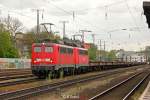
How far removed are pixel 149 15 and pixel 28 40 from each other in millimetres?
93579

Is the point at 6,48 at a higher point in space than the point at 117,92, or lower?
higher

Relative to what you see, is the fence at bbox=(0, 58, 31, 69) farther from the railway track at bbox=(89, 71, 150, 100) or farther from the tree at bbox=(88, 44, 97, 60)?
the tree at bbox=(88, 44, 97, 60)

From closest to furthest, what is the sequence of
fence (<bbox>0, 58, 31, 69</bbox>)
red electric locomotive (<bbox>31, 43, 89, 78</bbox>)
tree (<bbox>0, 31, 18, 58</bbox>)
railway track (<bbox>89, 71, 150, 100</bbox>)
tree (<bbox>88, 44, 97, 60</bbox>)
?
railway track (<bbox>89, 71, 150, 100</bbox>), red electric locomotive (<bbox>31, 43, 89, 78</bbox>), fence (<bbox>0, 58, 31, 69</bbox>), tree (<bbox>0, 31, 18, 58</bbox>), tree (<bbox>88, 44, 97, 60</bbox>)

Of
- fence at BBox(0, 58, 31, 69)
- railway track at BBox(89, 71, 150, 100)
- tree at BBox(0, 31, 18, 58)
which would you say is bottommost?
railway track at BBox(89, 71, 150, 100)

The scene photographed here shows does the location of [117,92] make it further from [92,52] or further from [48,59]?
[92,52]

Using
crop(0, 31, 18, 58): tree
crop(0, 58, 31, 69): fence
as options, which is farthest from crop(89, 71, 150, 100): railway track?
crop(0, 31, 18, 58): tree

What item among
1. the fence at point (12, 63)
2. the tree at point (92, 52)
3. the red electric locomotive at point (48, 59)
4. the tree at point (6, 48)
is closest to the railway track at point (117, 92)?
the red electric locomotive at point (48, 59)

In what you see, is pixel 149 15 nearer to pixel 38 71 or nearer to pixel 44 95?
pixel 44 95

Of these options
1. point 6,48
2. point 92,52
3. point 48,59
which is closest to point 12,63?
point 6,48

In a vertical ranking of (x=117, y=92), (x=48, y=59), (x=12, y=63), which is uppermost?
(x=48, y=59)

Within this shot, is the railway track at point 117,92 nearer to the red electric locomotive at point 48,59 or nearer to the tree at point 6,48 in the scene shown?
the red electric locomotive at point 48,59

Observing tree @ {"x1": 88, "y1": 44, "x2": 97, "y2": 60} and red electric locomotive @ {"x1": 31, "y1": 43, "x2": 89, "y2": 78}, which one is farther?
tree @ {"x1": 88, "y1": 44, "x2": 97, "y2": 60}

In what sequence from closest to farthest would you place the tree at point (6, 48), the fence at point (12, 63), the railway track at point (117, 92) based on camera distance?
the railway track at point (117, 92) → the fence at point (12, 63) → the tree at point (6, 48)

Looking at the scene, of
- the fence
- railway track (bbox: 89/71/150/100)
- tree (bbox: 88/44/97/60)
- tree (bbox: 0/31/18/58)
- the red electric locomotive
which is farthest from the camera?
tree (bbox: 88/44/97/60)
